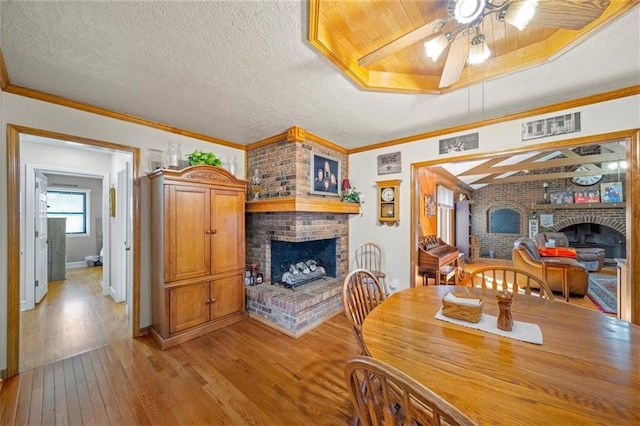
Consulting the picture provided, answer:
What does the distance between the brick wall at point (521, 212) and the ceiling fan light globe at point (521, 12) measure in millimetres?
8772

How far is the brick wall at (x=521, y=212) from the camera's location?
22.3 feet

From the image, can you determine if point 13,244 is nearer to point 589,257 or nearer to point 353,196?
point 353,196

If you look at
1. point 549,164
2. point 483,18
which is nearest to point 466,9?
point 483,18

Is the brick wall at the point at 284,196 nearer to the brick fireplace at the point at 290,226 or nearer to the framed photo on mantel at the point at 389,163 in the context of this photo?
the brick fireplace at the point at 290,226

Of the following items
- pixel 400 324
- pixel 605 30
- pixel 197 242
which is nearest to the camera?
pixel 400 324

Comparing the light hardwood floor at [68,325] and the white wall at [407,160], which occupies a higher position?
the white wall at [407,160]

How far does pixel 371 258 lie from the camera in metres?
3.66

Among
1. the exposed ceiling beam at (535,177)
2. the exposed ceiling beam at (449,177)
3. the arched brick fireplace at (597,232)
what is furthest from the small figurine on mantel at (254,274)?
the arched brick fireplace at (597,232)

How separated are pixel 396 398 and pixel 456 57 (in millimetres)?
1829

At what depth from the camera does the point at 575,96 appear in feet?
7.09

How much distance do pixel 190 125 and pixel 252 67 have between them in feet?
4.86

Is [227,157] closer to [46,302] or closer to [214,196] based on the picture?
[214,196]

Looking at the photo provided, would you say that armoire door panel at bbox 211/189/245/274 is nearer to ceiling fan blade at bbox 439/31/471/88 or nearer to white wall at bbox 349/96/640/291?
white wall at bbox 349/96/640/291

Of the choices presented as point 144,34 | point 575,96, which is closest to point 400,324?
point 144,34
